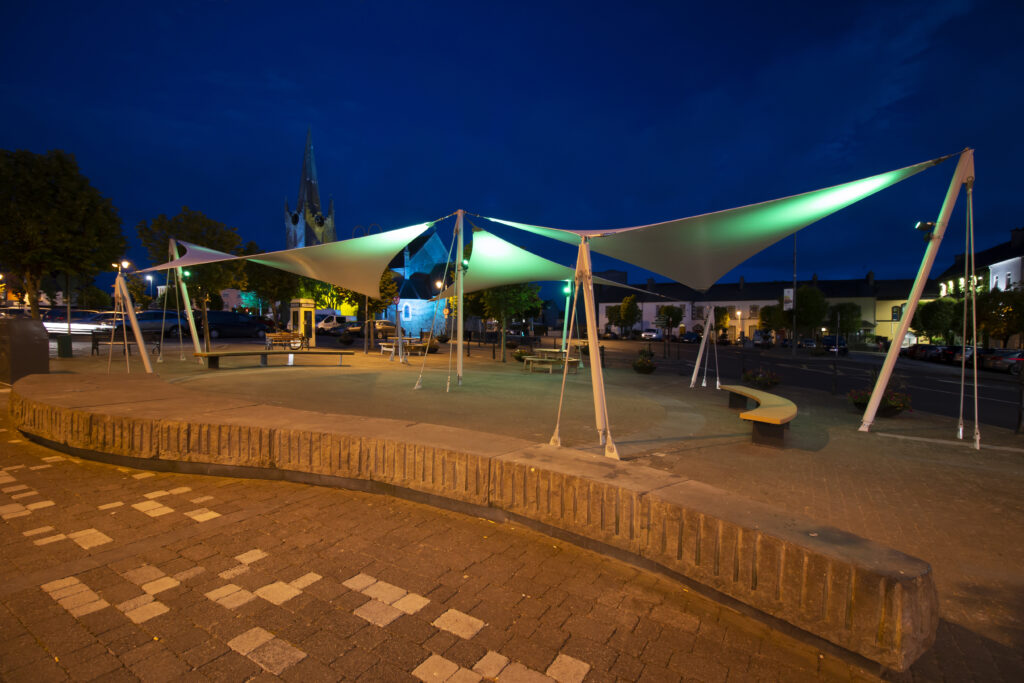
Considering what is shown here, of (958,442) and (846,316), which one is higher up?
(846,316)

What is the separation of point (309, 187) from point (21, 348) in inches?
2436

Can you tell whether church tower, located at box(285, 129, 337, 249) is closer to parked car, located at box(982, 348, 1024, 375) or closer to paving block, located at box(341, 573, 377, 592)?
parked car, located at box(982, 348, 1024, 375)

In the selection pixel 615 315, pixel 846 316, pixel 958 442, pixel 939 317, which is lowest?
pixel 958 442

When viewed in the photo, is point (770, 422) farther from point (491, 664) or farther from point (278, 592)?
point (278, 592)

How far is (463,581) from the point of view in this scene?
2.79m

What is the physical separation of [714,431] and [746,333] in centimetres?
6515

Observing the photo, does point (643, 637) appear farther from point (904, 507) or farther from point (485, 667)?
point (904, 507)

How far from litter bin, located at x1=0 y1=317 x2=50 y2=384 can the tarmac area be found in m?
5.30

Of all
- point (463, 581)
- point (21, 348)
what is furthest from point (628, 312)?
point (463, 581)

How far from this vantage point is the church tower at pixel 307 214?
212 feet

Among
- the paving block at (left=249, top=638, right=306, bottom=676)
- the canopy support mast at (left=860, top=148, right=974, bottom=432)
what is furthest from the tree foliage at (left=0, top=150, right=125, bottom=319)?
the canopy support mast at (left=860, top=148, right=974, bottom=432)

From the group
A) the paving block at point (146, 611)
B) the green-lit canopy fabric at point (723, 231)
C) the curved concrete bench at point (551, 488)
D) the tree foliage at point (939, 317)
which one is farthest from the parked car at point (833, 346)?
the paving block at point (146, 611)

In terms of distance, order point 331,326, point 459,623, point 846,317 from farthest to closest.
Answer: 1. point 846,317
2. point 331,326
3. point 459,623

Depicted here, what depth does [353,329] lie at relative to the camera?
122 feet
